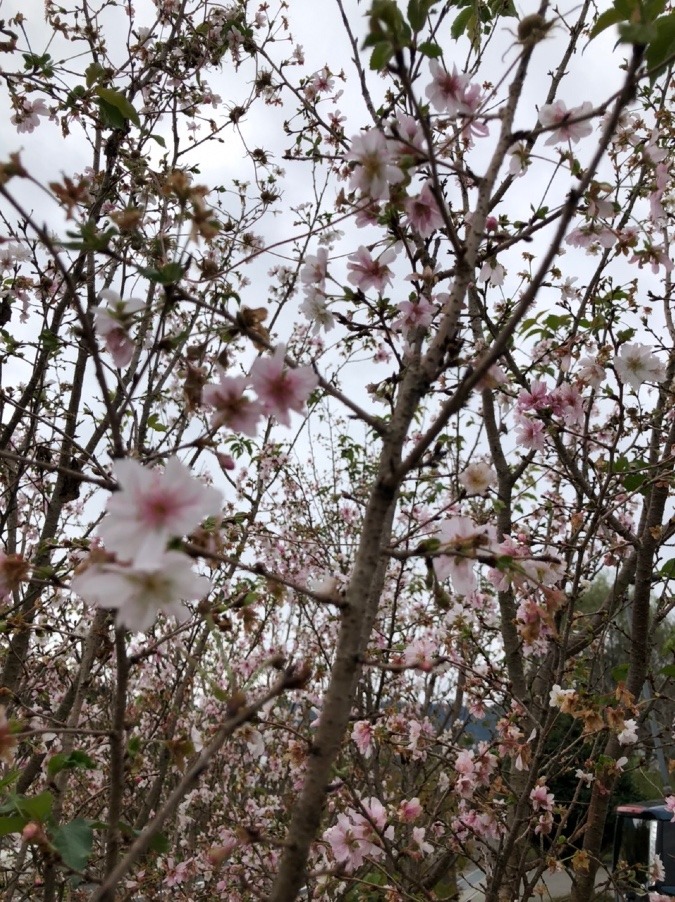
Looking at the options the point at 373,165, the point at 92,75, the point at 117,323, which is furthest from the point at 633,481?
the point at 92,75

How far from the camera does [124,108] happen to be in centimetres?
174

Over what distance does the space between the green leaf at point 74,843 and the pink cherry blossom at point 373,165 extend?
133 cm

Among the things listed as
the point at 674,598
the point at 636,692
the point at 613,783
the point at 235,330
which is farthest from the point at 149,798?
the point at 235,330

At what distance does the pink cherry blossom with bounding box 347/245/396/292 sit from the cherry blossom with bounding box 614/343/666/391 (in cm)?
130

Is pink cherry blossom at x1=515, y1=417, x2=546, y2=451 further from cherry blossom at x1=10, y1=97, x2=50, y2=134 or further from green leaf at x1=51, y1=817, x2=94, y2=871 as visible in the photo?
cherry blossom at x1=10, y1=97, x2=50, y2=134

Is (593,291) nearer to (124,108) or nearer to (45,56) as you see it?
(124,108)

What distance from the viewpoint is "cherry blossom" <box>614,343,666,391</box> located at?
2576 mm

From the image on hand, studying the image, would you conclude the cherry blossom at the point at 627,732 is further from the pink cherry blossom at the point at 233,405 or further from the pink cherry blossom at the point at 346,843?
the pink cherry blossom at the point at 233,405

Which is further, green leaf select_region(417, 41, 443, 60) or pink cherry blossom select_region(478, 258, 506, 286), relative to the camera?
pink cherry blossom select_region(478, 258, 506, 286)

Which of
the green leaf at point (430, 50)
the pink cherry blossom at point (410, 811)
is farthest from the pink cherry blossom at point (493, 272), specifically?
the pink cherry blossom at point (410, 811)

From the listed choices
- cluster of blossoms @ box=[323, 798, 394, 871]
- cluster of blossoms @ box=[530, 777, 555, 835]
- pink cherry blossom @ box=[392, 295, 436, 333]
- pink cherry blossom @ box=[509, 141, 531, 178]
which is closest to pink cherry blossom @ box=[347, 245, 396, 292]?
pink cherry blossom @ box=[392, 295, 436, 333]

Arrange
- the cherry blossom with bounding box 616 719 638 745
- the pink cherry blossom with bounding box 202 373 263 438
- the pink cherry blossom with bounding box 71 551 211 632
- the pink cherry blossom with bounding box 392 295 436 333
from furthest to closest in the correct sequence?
the cherry blossom with bounding box 616 719 638 745
the pink cherry blossom with bounding box 392 295 436 333
the pink cherry blossom with bounding box 202 373 263 438
the pink cherry blossom with bounding box 71 551 211 632

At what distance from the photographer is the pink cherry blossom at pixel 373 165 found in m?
1.27

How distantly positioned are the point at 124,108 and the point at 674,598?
10.1 feet
